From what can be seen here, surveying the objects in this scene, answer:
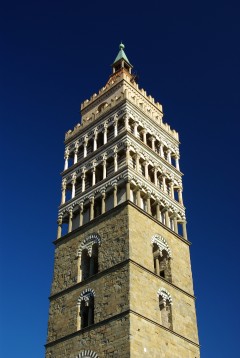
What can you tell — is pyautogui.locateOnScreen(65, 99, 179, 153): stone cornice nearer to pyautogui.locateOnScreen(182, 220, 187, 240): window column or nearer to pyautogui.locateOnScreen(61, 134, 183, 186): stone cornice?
pyautogui.locateOnScreen(61, 134, 183, 186): stone cornice

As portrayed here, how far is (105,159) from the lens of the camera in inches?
1063

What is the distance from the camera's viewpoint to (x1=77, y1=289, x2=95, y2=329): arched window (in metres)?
22.4

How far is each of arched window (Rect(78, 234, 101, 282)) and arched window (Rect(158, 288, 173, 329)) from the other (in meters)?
3.23

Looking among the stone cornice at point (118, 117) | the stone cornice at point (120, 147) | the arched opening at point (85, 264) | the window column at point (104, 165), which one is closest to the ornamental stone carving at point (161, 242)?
the arched opening at point (85, 264)

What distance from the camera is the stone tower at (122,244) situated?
831 inches

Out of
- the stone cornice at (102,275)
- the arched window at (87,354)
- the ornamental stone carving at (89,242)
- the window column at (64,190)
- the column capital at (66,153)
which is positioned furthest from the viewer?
the column capital at (66,153)

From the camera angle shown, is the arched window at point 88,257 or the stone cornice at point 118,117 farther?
the stone cornice at point 118,117

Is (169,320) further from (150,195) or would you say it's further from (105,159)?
(105,159)

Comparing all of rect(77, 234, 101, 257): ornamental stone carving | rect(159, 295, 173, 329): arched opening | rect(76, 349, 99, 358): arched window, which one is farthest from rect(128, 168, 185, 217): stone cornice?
rect(76, 349, 99, 358): arched window

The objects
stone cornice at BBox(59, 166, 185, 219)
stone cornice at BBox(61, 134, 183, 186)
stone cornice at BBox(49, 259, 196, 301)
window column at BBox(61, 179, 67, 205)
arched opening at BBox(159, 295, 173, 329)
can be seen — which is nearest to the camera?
stone cornice at BBox(49, 259, 196, 301)

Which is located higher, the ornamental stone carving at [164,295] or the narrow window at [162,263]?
the narrow window at [162,263]

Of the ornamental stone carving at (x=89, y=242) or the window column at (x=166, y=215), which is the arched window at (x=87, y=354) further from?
the window column at (x=166, y=215)

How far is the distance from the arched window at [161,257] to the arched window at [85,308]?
328cm

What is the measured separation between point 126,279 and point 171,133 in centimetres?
1212
